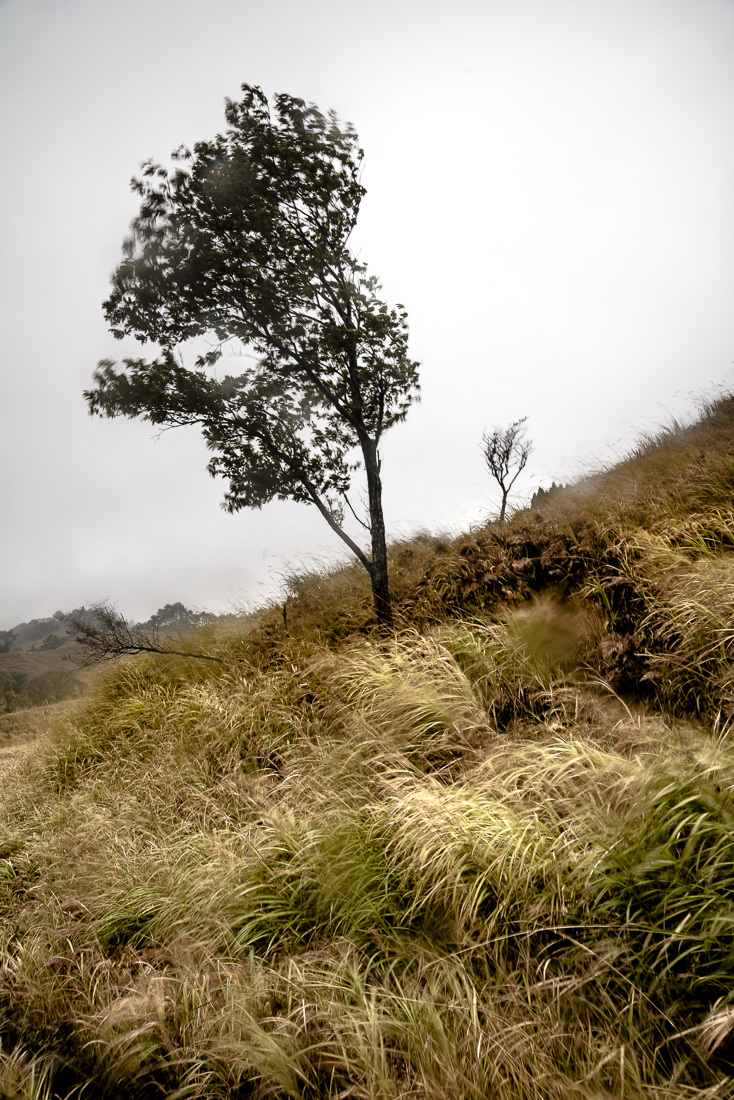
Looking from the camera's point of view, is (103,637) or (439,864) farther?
(103,637)

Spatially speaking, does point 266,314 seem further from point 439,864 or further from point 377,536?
point 439,864

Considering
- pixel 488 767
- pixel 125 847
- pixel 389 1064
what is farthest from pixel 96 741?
pixel 389 1064

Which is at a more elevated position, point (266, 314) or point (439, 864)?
point (266, 314)

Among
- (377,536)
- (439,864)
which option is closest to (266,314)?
(377,536)

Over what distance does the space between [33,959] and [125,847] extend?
2.96 feet

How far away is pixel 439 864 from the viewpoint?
231 cm

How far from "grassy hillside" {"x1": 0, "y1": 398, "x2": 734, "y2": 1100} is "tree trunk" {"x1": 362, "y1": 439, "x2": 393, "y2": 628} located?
559mm

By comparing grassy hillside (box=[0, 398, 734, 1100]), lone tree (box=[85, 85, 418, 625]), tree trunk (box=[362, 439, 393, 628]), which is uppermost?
lone tree (box=[85, 85, 418, 625])

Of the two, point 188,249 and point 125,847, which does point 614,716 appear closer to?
point 125,847

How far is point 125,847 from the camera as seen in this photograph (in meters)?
3.62

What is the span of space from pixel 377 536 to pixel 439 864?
3977 mm

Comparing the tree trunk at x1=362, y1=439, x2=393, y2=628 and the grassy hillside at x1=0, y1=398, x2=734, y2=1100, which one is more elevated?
the tree trunk at x1=362, y1=439, x2=393, y2=628

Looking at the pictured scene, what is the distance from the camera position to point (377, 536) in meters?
5.99

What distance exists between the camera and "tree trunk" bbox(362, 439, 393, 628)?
588 centimetres
